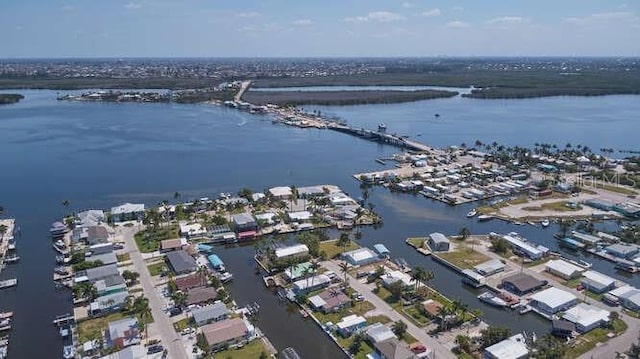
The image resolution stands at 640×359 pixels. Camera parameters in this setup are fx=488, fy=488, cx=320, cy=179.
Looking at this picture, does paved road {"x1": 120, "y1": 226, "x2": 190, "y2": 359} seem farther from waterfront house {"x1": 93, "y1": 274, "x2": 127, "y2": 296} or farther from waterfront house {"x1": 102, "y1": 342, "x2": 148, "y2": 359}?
waterfront house {"x1": 93, "y1": 274, "x2": 127, "y2": 296}

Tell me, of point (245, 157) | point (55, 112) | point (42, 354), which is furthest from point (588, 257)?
point (55, 112)

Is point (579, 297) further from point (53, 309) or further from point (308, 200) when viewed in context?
point (53, 309)

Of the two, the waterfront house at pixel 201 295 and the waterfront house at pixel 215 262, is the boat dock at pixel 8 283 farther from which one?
the waterfront house at pixel 215 262

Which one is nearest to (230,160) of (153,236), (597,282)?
(153,236)

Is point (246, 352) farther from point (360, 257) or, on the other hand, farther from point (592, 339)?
point (592, 339)

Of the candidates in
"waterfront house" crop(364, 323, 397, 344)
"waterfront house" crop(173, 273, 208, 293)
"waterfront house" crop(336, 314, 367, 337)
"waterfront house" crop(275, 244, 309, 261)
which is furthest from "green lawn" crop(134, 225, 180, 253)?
"waterfront house" crop(364, 323, 397, 344)

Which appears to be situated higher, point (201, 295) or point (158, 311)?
point (201, 295)
